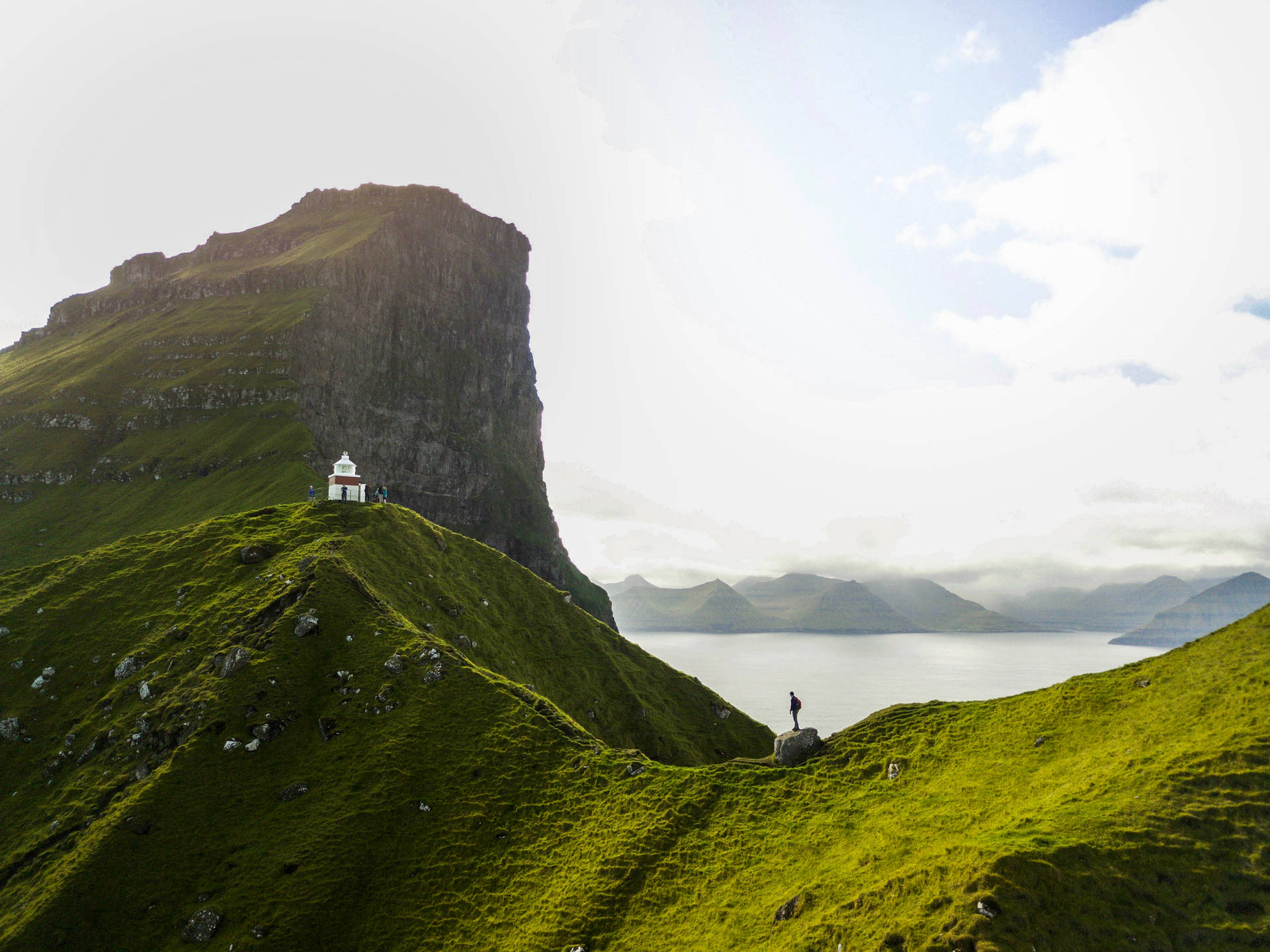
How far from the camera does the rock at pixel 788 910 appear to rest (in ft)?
89.2

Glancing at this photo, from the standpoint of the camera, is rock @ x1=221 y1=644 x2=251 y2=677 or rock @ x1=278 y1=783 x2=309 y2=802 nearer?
rock @ x1=278 y1=783 x2=309 y2=802

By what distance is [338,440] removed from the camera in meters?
162

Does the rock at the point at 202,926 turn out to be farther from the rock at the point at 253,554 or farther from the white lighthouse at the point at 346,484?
the white lighthouse at the point at 346,484

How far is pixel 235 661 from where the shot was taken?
47000 millimetres

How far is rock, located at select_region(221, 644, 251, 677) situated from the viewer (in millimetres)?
46750

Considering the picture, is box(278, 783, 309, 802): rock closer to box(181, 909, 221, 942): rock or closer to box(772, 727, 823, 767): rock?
box(181, 909, 221, 942): rock

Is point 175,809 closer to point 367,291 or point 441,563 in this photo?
point 441,563

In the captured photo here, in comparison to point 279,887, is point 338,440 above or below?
above

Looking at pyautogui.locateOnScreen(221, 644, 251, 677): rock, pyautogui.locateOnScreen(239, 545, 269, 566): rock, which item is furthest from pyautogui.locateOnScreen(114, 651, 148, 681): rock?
pyautogui.locateOnScreen(239, 545, 269, 566): rock

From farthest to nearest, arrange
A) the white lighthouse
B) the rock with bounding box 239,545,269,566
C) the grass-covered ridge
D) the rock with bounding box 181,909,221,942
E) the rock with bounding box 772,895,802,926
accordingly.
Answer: the white lighthouse < the rock with bounding box 239,545,269,566 < the rock with bounding box 181,909,221,942 < the rock with bounding box 772,895,802,926 < the grass-covered ridge

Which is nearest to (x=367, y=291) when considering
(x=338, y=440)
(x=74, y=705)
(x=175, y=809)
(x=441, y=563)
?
(x=338, y=440)

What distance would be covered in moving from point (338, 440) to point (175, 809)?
135829 mm

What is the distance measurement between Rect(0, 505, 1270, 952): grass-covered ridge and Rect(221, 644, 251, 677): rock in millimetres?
668

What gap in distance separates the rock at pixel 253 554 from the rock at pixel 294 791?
84.3ft
